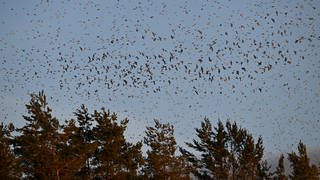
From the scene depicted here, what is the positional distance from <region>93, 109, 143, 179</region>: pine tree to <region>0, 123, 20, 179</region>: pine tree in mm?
6914

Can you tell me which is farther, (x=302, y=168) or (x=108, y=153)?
(x=302, y=168)

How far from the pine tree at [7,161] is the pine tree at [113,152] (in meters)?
6.91

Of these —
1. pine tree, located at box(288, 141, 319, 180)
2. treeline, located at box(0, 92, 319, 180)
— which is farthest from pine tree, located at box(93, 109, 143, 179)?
pine tree, located at box(288, 141, 319, 180)

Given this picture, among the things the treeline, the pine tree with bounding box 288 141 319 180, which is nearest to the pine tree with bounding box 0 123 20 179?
the treeline

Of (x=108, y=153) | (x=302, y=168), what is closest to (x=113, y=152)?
(x=108, y=153)

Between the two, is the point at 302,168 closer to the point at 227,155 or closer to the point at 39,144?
the point at 227,155

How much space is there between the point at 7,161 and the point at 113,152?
884 centimetres

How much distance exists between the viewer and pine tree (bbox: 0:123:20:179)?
133 feet

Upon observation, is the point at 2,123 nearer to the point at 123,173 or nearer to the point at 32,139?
the point at 32,139

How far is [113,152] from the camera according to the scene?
141 feet

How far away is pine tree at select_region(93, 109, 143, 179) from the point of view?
140ft

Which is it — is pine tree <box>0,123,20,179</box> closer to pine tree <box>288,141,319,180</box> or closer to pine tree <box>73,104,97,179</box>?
pine tree <box>73,104,97,179</box>

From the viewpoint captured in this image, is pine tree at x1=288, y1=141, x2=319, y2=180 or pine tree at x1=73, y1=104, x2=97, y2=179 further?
pine tree at x1=288, y1=141, x2=319, y2=180

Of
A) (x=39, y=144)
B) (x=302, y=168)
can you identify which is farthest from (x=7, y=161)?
(x=302, y=168)
